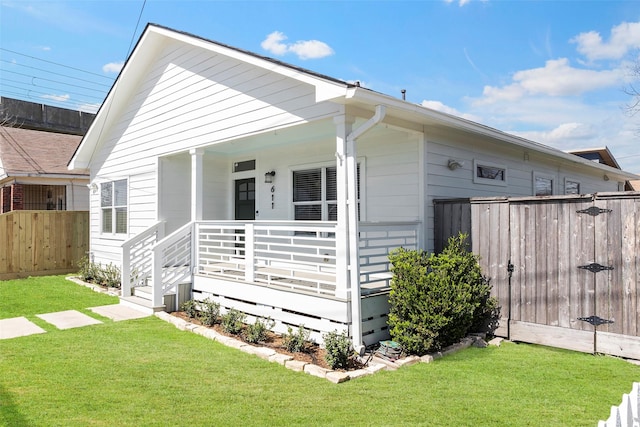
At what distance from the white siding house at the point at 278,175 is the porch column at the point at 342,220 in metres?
0.02

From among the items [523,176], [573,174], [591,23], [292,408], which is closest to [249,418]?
[292,408]

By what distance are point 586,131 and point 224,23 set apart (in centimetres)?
2878

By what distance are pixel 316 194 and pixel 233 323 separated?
11.0ft

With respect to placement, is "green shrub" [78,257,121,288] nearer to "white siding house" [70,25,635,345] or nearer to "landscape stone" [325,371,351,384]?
"white siding house" [70,25,635,345]

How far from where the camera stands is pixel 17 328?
659 centimetres

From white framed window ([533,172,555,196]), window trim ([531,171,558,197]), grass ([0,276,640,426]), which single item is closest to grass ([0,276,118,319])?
grass ([0,276,640,426])

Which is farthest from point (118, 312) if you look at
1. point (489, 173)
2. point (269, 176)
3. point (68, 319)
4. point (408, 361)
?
point (489, 173)

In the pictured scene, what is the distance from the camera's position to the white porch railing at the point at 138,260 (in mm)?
8922

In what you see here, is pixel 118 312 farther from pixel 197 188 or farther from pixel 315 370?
pixel 315 370

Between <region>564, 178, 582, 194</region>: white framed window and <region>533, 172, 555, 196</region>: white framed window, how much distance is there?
3.20ft

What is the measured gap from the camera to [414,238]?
22.4 feet

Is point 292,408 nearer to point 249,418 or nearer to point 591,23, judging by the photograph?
point 249,418

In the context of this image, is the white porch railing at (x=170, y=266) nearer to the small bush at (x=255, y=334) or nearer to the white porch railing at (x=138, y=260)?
the white porch railing at (x=138, y=260)

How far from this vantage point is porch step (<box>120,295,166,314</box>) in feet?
25.5
